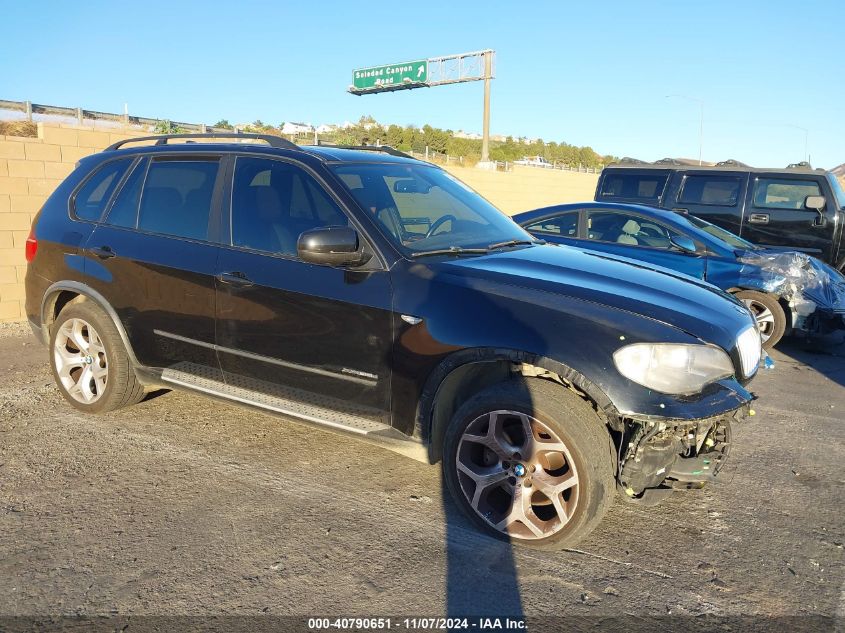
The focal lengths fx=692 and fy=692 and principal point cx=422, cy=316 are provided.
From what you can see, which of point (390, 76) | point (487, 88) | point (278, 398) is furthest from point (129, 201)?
point (390, 76)

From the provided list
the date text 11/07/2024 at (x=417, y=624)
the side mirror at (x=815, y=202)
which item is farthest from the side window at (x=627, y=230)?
the date text 11/07/2024 at (x=417, y=624)

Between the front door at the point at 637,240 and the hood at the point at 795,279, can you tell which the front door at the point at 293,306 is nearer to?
the front door at the point at 637,240

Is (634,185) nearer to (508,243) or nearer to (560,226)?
(560,226)

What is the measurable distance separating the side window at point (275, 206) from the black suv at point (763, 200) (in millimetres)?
7559

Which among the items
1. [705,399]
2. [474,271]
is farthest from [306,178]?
[705,399]

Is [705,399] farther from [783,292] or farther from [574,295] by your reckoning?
[783,292]

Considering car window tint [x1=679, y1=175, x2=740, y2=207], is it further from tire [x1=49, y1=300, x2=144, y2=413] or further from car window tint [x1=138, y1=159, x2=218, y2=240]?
tire [x1=49, y1=300, x2=144, y2=413]

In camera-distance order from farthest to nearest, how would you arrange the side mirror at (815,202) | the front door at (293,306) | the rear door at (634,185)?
the rear door at (634,185) → the side mirror at (815,202) → the front door at (293,306)

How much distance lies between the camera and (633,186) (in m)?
10.9

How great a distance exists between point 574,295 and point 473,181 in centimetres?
1616

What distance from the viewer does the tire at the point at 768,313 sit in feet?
24.3

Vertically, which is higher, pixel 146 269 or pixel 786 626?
pixel 146 269

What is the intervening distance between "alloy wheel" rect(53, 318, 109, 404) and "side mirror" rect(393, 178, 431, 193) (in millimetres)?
2313

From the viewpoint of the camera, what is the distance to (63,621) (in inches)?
105
